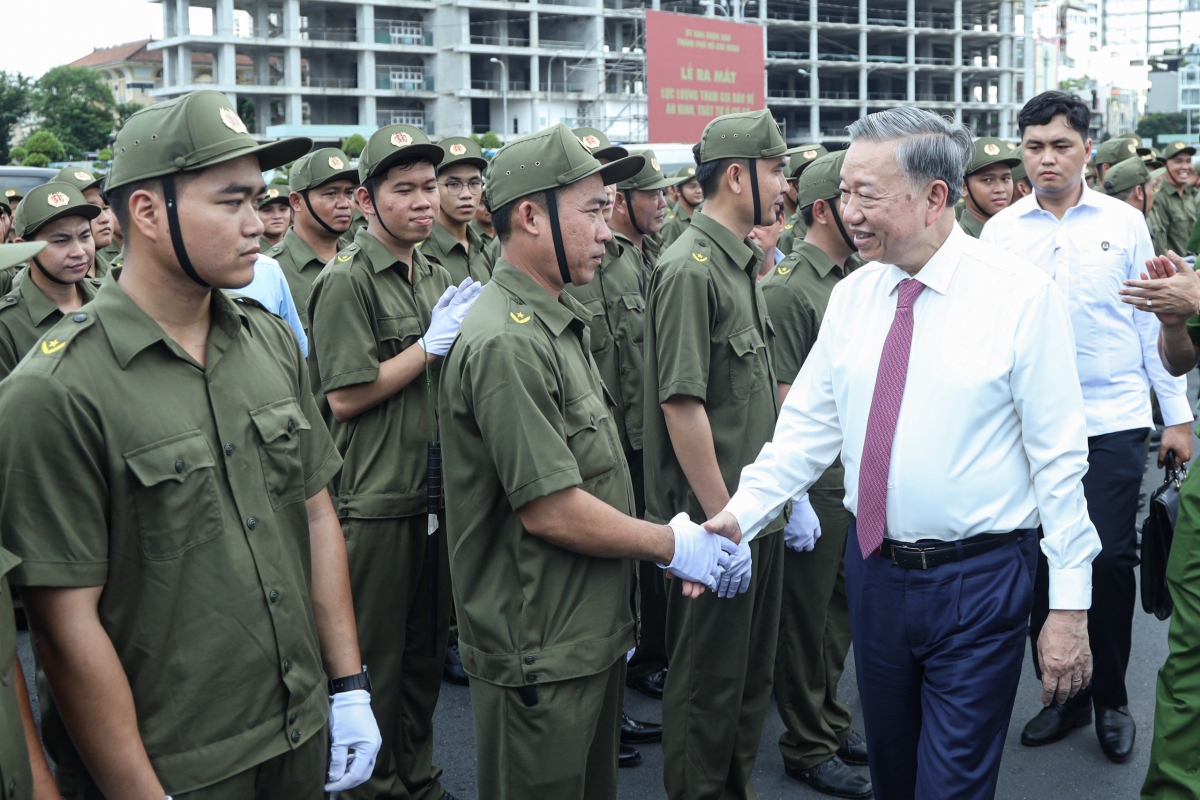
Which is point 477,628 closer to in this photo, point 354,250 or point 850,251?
point 354,250

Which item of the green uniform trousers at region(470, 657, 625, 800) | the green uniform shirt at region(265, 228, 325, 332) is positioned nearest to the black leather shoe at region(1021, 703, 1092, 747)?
the green uniform trousers at region(470, 657, 625, 800)

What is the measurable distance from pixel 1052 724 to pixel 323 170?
4442 mm

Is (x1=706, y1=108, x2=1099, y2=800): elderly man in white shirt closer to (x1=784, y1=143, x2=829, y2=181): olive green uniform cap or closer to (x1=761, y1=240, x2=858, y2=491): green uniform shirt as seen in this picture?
(x1=761, y1=240, x2=858, y2=491): green uniform shirt

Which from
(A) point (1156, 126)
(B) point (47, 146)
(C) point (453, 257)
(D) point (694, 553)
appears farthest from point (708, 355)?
(A) point (1156, 126)

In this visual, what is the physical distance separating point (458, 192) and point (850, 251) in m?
2.49

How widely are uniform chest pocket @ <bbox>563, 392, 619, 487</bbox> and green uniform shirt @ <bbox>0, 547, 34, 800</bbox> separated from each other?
1297 millimetres

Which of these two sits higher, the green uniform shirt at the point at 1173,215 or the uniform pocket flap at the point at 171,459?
the green uniform shirt at the point at 1173,215

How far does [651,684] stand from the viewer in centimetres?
502

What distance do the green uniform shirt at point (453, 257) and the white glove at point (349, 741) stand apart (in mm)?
3495

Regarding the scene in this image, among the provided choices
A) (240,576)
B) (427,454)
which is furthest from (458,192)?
(240,576)

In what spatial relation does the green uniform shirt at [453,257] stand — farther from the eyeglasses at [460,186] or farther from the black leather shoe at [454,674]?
the black leather shoe at [454,674]

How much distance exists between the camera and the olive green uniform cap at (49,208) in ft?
17.9

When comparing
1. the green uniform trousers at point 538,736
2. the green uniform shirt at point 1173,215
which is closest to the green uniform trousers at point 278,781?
the green uniform trousers at point 538,736

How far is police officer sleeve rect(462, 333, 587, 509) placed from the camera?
259cm
